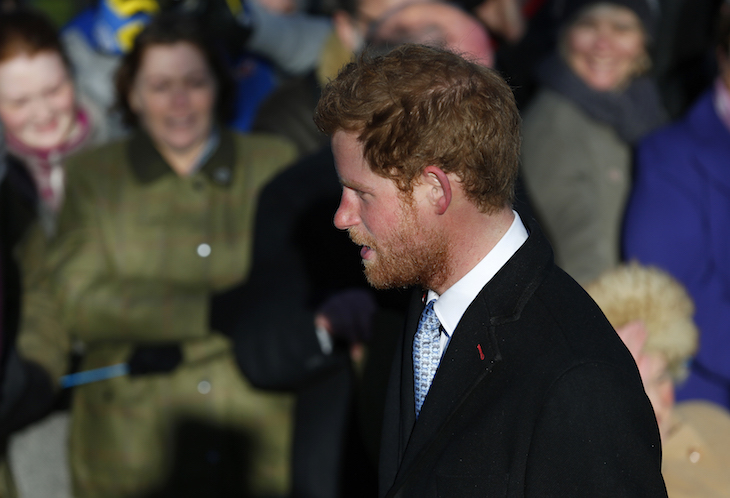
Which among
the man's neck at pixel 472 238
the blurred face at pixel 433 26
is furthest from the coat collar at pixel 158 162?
the man's neck at pixel 472 238

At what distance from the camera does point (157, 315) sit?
120 inches

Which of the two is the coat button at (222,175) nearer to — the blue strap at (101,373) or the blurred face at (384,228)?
the blue strap at (101,373)

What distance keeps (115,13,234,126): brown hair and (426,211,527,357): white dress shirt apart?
218 centimetres

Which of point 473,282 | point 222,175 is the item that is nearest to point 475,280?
point 473,282

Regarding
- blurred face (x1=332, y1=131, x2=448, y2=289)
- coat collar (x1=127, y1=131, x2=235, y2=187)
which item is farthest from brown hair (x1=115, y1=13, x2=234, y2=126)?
blurred face (x1=332, y1=131, x2=448, y2=289)

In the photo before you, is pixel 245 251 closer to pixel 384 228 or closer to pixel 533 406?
pixel 384 228

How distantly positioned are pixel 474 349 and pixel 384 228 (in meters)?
0.28

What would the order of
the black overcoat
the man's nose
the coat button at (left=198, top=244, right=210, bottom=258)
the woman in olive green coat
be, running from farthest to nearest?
the coat button at (left=198, top=244, right=210, bottom=258), the woman in olive green coat, the man's nose, the black overcoat

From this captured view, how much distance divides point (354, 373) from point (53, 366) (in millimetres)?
1147

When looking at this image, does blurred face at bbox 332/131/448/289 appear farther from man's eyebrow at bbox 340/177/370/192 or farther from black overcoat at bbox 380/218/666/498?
black overcoat at bbox 380/218/666/498

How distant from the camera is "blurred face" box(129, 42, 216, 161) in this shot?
10.8 ft

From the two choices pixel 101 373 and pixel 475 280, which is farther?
pixel 101 373

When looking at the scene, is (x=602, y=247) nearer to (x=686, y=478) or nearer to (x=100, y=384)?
(x=686, y=478)

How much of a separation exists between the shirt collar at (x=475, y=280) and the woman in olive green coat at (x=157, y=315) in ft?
5.45
